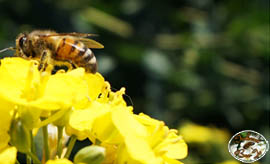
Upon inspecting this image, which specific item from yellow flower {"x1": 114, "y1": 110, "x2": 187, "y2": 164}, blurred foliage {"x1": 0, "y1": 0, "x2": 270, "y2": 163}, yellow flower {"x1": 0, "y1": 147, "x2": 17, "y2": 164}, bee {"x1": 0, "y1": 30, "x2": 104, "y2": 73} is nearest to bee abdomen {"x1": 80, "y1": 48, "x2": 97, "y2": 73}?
bee {"x1": 0, "y1": 30, "x2": 104, "y2": 73}

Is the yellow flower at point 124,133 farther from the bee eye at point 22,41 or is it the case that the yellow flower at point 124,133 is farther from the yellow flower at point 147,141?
the bee eye at point 22,41

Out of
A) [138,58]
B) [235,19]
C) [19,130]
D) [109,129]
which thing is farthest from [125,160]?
[235,19]

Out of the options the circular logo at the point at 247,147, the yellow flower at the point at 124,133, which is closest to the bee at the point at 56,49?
the yellow flower at the point at 124,133

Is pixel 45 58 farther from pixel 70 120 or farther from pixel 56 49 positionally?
pixel 70 120

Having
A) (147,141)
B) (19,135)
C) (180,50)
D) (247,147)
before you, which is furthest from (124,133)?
(180,50)

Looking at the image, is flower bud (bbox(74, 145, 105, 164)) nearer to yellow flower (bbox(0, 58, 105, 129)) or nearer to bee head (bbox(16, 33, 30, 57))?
yellow flower (bbox(0, 58, 105, 129))

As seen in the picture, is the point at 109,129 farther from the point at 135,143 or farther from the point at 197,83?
the point at 197,83

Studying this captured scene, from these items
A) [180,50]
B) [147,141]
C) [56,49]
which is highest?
[180,50]
